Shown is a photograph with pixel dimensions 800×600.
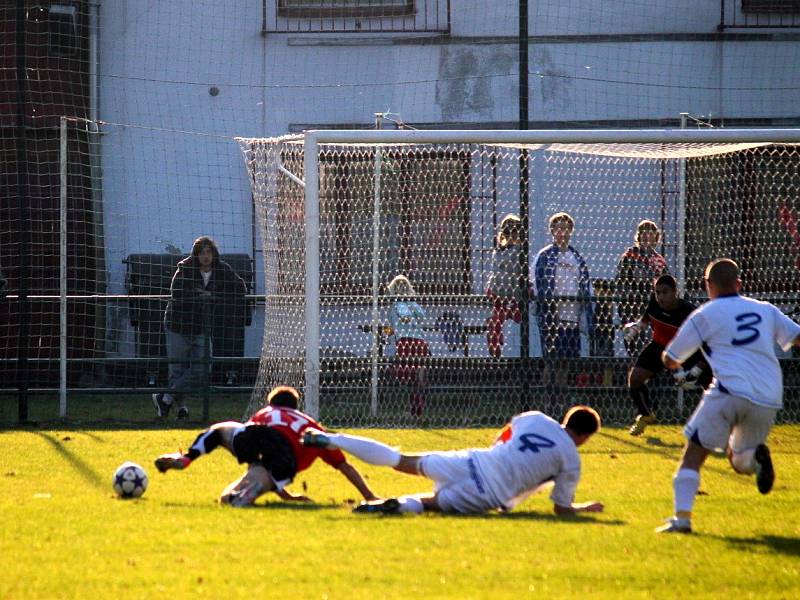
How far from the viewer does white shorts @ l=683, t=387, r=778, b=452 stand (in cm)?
770

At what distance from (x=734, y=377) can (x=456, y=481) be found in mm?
1663

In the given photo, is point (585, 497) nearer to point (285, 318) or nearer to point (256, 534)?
point (256, 534)

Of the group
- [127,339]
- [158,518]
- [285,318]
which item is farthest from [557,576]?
[127,339]

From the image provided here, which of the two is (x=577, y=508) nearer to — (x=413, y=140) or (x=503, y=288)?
(x=413, y=140)

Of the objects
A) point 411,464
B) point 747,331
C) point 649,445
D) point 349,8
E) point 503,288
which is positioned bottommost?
point 649,445

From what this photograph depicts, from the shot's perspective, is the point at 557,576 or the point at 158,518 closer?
the point at 557,576

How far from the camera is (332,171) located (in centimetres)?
1513

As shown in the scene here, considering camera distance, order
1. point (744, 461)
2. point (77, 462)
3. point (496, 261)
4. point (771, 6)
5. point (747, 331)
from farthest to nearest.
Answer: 1. point (771, 6)
2. point (496, 261)
3. point (77, 462)
4. point (744, 461)
5. point (747, 331)

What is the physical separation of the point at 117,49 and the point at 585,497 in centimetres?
1279

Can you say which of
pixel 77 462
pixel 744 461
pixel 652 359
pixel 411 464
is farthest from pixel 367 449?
pixel 652 359

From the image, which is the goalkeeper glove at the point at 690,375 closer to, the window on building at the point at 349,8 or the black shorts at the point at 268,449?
the black shorts at the point at 268,449

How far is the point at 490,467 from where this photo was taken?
306 inches

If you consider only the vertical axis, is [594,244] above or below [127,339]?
above

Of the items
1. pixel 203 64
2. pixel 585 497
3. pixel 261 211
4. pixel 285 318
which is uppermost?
pixel 203 64
